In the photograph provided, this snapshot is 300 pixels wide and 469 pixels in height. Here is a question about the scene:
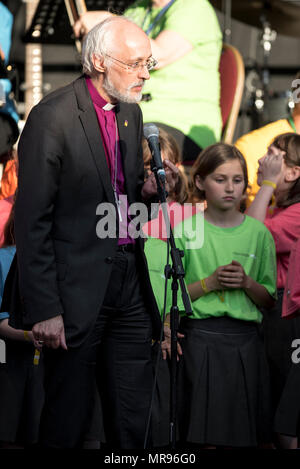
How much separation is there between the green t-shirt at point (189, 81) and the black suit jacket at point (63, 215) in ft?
5.35

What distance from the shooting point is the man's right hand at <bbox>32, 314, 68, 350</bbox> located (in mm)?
2857

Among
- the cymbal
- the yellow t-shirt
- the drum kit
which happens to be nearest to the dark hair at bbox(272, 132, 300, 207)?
the yellow t-shirt

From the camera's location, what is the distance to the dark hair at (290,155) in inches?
165

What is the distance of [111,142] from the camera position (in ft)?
10.0

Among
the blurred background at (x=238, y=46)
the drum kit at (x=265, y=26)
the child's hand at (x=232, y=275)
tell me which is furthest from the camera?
the drum kit at (x=265, y=26)

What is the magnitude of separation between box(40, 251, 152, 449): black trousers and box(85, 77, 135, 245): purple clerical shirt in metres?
0.10

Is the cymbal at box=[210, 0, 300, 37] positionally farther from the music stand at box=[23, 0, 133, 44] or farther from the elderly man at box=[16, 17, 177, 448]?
the elderly man at box=[16, 17, 177, 448]

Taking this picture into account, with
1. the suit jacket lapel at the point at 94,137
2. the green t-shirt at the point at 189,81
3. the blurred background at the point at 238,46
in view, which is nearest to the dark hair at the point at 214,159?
the green t-shirt at the point at 189,81

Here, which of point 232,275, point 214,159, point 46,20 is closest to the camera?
point 232,275

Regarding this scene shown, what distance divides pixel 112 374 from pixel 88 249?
1.55 feet

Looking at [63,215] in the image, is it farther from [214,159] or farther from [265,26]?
[265,26]

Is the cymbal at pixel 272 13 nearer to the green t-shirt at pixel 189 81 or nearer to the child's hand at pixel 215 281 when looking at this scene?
the green t-shirt at pixel 189 81

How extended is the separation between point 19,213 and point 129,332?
0.58 metres

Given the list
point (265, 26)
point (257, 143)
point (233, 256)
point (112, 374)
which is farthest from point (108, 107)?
point (265, 26)
